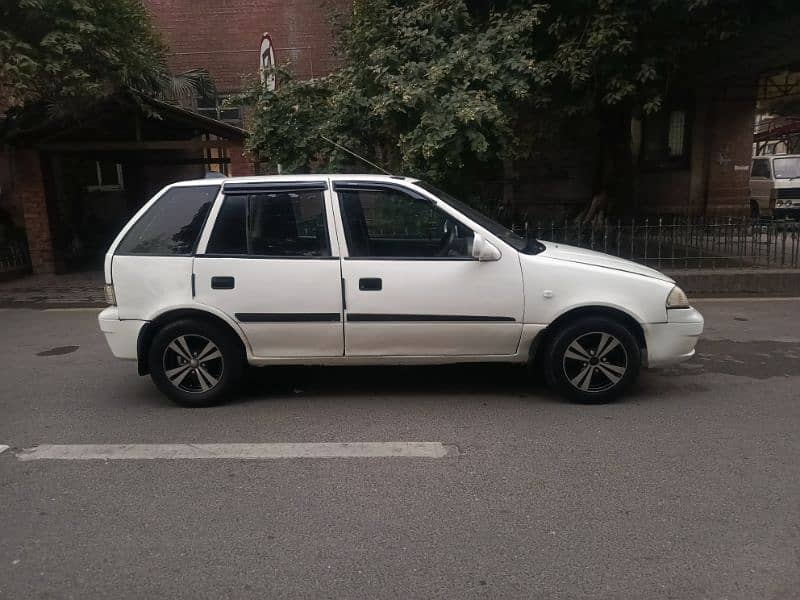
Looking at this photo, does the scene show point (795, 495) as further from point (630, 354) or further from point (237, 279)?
point (237, 279)

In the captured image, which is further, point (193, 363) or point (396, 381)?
point (396, 381)

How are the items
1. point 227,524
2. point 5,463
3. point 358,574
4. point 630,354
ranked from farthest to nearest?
point 630,354 < point 5,463 < point 227,524 < point 358,574

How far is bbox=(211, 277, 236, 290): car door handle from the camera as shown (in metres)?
4.98

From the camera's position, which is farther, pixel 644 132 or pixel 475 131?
pixel 644 132

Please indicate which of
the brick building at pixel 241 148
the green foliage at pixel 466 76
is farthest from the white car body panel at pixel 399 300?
the brick building at pixel 241 148

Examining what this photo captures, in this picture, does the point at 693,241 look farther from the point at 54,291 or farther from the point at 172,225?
the point at 54,291

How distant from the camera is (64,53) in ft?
30.0

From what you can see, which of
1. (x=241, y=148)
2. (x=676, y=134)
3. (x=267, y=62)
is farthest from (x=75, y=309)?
(x=676, y=134)

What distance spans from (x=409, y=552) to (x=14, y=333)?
7.07 meters

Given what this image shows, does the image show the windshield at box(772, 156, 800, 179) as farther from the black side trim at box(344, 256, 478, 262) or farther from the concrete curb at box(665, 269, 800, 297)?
the black side trim at box(344, 256, 478, 262)

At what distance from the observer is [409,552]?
10.3 ft

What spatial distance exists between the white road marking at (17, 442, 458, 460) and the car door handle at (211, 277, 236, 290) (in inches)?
48.2

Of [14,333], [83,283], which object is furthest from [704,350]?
[83,283]

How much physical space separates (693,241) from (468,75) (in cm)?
445
